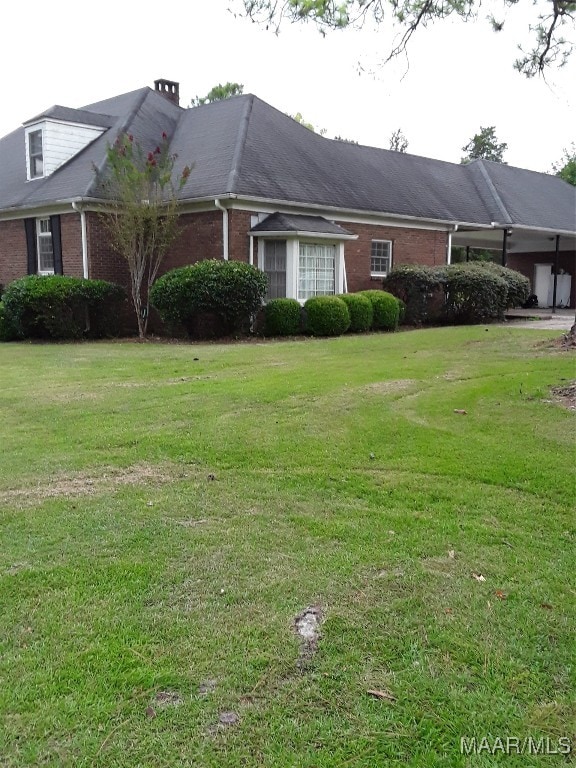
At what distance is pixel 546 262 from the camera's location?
1227 inches

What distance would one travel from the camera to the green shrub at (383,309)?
1681 centimetres

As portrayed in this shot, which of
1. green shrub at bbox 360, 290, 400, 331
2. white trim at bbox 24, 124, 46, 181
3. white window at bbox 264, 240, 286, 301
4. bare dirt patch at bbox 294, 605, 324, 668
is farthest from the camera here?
white trim at bbox 24, 124, 46, 181

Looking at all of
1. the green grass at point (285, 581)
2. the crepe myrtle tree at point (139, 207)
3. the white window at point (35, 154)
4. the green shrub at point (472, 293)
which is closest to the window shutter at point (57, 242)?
the crepe myrtle tree at point (139, 207)

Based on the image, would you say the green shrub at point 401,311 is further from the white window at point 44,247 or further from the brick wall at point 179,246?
the white window at point 44,247

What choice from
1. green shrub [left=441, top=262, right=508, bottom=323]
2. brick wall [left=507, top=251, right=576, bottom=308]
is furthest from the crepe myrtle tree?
brick wall [left=507, top=251, right=576, bottom=308]

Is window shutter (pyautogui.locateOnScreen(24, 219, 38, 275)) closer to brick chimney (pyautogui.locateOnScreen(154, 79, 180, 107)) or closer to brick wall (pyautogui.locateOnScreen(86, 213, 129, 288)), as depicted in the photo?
brick wall (pyautogui.locateOnScreen(86, 213, 129, 288))

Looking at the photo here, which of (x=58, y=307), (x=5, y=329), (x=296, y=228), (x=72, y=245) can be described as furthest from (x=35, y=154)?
(x=296, y=228)

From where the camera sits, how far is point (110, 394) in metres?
8.21

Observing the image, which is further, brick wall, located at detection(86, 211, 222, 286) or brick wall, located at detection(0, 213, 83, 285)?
brick wall, located at detection(0, 213, 83, 285)

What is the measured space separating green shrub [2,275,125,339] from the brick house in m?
1.56

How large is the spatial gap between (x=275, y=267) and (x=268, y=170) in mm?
2721

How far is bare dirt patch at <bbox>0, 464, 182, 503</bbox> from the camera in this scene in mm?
4664

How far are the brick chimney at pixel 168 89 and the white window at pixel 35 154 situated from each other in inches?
194

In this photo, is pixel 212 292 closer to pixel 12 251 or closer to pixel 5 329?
pixel 5 329
